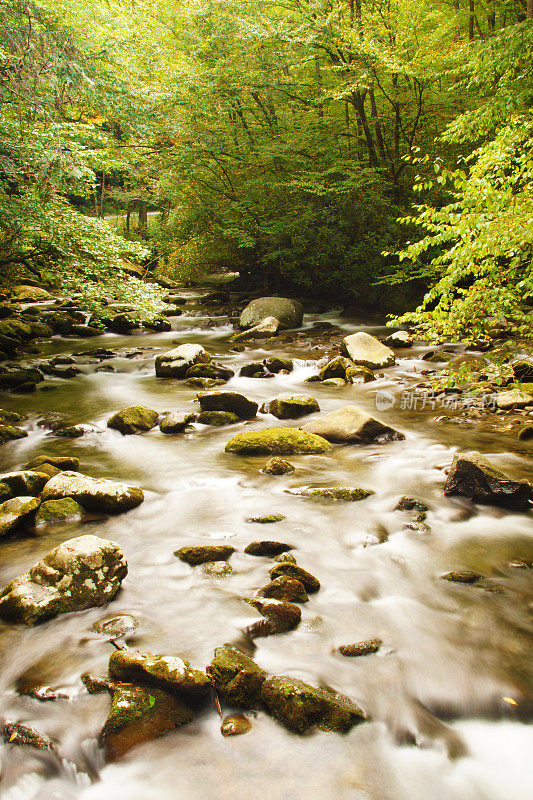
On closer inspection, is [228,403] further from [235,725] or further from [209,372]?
[235,725]

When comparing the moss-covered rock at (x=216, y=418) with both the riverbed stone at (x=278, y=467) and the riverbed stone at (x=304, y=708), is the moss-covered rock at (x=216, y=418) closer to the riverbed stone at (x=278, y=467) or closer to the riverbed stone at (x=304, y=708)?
the riverbed stone at (x=278, y=467)

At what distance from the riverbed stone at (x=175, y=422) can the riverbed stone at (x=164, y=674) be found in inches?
196

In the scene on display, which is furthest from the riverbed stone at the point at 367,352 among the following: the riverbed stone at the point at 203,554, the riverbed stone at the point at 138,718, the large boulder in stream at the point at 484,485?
the riverbed stone at the point at 138,718

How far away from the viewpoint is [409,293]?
16391 millimetres

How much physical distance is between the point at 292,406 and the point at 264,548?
164 inches

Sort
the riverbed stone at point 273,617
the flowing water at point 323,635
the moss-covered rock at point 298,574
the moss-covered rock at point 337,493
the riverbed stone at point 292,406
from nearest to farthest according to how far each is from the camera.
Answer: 1. the flowing water at point 323,635
2. the riverbed stone at point 273,617
3. the moss-covered rock at point 298,574
4. the moss-covered rock at point 337,493
5. the riverbed stone at point 292,406

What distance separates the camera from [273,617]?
338cm

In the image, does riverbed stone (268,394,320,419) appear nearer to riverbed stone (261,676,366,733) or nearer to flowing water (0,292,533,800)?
flowing water (0,292,533,800)

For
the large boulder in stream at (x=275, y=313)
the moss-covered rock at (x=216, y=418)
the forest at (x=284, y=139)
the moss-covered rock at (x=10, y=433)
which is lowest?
the moss-covered rock at (x=10, y=433)

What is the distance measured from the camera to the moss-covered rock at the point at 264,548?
13.8 feet

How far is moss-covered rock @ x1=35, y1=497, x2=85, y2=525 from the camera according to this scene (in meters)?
4.69

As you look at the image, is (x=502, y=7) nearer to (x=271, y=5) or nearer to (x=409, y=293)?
(x=271, y=5)

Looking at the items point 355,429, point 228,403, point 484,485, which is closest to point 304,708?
point 484,485

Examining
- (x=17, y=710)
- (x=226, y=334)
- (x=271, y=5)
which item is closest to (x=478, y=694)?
(x=17, y=710)
